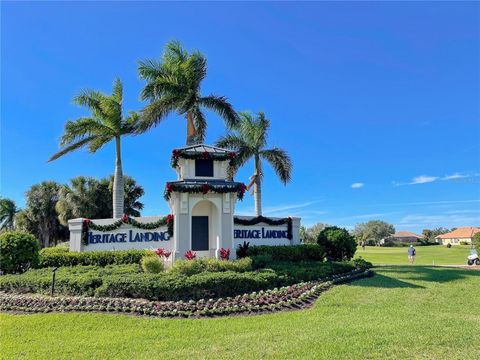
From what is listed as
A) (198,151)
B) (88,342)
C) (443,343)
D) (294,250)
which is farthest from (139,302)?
(294,250)

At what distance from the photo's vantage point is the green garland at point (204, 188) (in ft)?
51.3

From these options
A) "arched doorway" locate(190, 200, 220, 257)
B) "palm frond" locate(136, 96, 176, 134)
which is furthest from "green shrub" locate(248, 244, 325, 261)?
"palm frond" locate(136, 96, 176, 134)

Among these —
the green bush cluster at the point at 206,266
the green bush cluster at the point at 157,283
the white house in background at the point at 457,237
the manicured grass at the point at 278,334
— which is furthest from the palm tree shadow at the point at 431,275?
the white house in background at the point at 457,237

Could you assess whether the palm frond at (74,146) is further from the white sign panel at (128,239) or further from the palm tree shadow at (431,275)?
the palm tree shadow at (431,275)

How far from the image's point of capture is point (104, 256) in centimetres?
1623

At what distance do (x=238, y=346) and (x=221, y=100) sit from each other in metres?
17.8

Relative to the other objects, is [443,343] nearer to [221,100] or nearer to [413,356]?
[413,356]

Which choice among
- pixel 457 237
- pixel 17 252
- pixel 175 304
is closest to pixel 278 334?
pixel 175 304

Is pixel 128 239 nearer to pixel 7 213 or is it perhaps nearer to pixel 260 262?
pixel 260 262

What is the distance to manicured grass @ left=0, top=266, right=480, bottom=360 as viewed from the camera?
20.0ft

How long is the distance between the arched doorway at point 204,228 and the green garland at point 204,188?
1193 mm

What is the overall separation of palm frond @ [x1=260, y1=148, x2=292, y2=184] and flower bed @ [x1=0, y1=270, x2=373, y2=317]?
13398 mm

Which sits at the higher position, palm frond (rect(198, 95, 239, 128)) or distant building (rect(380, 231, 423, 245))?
palm frond (rect(198, 95, 239, 128))

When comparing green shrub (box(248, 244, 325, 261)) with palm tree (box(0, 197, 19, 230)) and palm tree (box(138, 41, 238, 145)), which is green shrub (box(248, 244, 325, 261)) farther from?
palm tree (box(0, 197, 19, 230))
